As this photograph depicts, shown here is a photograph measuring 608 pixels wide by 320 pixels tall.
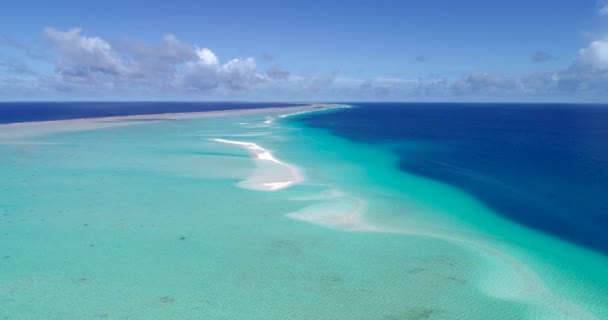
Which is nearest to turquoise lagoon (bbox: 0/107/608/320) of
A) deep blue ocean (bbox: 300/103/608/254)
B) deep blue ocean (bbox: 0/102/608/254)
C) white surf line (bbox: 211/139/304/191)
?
white surf line (bbox: 211/139/304/191)

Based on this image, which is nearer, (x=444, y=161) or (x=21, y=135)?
(x=444, y=161)

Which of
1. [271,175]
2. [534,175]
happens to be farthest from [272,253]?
[534,175]

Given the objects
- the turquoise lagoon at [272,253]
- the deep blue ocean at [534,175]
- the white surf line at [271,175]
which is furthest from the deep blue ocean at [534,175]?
the white surf line at [271,175]

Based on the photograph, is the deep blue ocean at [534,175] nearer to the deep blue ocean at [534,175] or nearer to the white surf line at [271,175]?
the deep blue ocean at [534,175]

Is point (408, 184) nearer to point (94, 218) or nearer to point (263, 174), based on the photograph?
point (263, 174)

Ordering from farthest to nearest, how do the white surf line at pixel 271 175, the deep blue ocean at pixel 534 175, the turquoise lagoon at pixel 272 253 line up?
the white surf line at pixel 271 175
the deep blue ocean at pixel 534 175
the turquoise lagoon at pixel 272 253

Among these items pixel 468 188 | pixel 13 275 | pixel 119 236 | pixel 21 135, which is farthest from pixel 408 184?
Result: pixel 21 135
